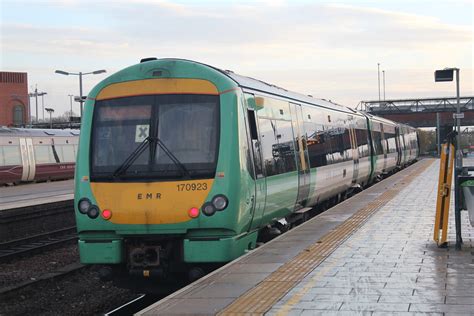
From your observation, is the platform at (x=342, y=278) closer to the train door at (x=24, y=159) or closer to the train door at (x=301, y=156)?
the train door at (x=301, y=156)

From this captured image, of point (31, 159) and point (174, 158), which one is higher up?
point (174, 158)

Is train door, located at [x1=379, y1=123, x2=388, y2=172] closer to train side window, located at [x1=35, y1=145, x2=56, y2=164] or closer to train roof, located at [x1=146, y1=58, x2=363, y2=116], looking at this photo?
train roof, located at [x1=146, y1=58, x2=363, y2=116]

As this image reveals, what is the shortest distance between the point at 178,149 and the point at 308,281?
91.9 inches

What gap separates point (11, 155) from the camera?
28.3m

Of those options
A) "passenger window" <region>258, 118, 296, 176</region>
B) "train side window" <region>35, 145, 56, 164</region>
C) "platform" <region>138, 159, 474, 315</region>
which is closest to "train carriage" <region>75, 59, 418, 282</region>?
"passenger window" <region>258, 118, 296, 176</region>

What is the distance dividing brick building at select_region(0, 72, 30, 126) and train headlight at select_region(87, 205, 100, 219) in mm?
71198

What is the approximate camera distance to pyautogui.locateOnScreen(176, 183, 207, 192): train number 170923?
7.41 metres

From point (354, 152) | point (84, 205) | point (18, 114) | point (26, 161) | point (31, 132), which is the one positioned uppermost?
point (18, 114)

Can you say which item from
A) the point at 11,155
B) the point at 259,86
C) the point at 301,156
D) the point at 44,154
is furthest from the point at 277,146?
the point at 44,154

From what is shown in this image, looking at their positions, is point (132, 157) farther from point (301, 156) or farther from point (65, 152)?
point (65, 152)

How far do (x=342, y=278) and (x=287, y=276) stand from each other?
0.63 m

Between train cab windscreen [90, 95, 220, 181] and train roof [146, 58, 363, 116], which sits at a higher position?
train roof [146, 58, 363, 116]

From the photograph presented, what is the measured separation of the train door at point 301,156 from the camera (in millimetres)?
10938

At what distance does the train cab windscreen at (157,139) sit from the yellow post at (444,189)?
3.47 metres
